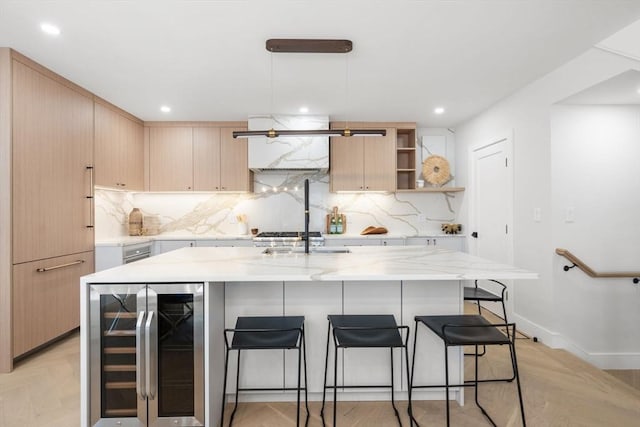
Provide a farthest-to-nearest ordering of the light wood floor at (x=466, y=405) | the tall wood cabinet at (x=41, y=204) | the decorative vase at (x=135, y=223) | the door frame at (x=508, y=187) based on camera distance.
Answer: the decorative vase at (x=135, y=223) → the door frame at (x=508, y=187) → the tall wood cabinet at (x=41, y=204) → the light wood floor at (x=466, y=405)

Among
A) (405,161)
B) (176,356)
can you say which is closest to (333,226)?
(405,161)

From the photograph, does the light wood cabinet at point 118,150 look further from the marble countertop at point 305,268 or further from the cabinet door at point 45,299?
the marble countertop at point 305,268

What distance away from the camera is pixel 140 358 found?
65.4 inches

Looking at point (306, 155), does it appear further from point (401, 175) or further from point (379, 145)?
point (401, 175)

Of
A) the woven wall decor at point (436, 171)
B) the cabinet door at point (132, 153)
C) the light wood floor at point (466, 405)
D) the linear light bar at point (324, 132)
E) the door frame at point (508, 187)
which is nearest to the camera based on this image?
the light wood floor at point (466, 405)

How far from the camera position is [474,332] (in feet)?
5.71

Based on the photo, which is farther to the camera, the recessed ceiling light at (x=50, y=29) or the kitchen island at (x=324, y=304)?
the recessed ceiling light at (x=50, y=29)

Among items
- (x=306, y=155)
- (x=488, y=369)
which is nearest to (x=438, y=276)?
(x=488, y=369)

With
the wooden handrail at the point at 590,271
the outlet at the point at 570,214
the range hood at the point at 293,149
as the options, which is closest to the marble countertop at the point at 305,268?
the wooden handrail at the point at 590,271

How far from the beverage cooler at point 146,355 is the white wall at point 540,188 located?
3.01 m

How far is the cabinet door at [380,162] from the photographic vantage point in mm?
4590

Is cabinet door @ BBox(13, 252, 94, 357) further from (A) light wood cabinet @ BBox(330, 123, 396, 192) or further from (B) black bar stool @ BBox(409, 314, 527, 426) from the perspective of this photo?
(A) light wood cabinet @ BBox(330, 123, 396, 192)

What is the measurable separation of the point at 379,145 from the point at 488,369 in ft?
9.98

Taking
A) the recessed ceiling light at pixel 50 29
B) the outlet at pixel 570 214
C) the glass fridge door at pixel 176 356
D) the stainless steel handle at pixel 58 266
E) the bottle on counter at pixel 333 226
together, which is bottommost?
the glass fridge door at pixel 176 356
